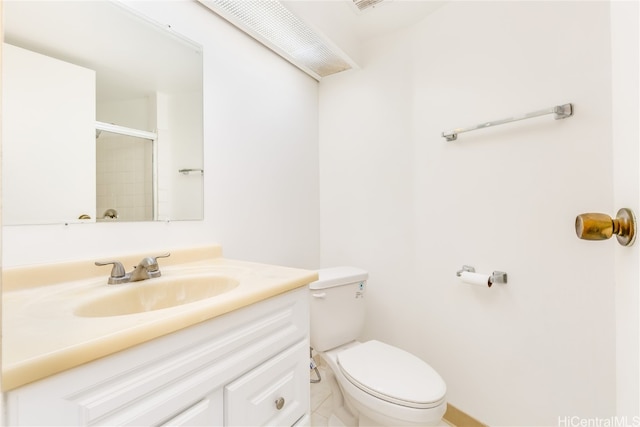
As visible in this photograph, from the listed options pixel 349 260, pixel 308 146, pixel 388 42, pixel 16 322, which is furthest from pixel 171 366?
pixel 388 42

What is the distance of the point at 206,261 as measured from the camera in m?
1.25

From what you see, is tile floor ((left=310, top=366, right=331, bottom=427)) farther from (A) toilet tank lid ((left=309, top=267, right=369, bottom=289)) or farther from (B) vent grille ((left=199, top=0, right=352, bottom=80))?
(B) vent grille ((left=199, top=0, right=352, bottom=80))

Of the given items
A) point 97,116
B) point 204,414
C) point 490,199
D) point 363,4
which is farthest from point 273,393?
point 363,4

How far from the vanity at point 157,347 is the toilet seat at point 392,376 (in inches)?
12.2

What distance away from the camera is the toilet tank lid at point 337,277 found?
1.46 m

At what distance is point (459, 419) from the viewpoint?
4.77ft

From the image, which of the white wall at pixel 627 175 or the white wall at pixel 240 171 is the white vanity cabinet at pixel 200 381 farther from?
the white wall at pixel 627 175

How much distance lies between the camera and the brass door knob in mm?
428

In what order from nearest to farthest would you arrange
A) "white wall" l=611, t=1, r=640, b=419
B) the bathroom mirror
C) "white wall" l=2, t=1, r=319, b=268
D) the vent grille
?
"white wall" l=611, t=1, r=640, b=419
the bathroom mirror
"white wall" l=2, t=1, r=319, b=268
the vent grille

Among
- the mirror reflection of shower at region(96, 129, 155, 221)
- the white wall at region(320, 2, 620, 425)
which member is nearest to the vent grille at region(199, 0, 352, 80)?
the white wall at region(320, 2, 620, 425)

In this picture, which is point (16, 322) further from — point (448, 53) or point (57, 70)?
point (448, 53)

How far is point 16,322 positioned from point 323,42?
1.68 meters

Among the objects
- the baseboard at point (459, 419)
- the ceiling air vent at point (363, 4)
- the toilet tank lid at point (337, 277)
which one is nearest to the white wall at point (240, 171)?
the toilet tank lid at point (337, 277)

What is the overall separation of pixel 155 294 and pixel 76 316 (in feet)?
0.96
